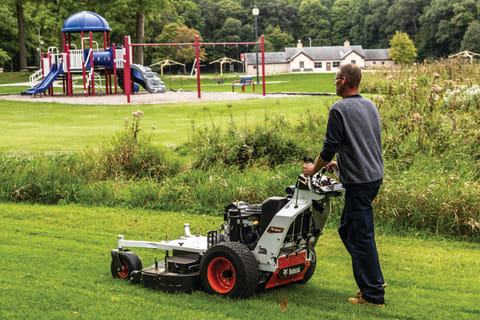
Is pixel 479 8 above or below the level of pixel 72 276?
above

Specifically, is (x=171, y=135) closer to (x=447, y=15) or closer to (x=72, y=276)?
(x=72, y=276)

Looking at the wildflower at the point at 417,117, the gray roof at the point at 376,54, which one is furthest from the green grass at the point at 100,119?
the gray roof at the point at 376,54

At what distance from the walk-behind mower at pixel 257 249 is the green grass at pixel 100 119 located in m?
Result: 7.23

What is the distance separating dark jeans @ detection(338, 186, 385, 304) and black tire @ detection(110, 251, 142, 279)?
1947mm

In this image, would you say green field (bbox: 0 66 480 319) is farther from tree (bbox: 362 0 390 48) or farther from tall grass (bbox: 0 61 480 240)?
tree (bbox: 362 0 390 48)

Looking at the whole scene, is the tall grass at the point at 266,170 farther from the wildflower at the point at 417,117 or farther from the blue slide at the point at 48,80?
the blue slide at the point at 48,80

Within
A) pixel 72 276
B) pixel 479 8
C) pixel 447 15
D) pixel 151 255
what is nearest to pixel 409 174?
pixel 151 255

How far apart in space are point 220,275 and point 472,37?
8815 cm

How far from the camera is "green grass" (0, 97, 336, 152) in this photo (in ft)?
50.2

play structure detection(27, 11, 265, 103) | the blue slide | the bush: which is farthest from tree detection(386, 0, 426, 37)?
the bush

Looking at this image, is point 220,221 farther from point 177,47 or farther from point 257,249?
point 177,47

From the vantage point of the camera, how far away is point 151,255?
6895mm

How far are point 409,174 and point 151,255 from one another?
439cm

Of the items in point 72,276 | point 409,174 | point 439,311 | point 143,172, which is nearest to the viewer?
point 439,311
